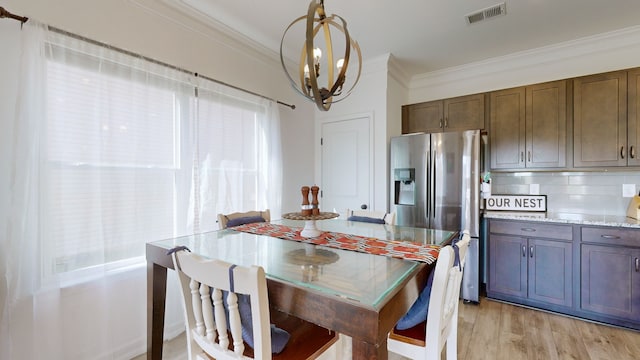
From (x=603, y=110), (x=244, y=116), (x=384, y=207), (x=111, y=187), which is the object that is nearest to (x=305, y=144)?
(x=244, y=116)

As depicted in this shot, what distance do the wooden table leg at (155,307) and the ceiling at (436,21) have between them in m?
1.95

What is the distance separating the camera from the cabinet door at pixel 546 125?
2.71 m

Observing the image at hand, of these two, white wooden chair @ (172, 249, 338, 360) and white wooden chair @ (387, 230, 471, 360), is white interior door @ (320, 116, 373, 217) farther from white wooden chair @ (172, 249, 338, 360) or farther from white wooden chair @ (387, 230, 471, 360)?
white wooden chair @ (172, 249, 338, 360)

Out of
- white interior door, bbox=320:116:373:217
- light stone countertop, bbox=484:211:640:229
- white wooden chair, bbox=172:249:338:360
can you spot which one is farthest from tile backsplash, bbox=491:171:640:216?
white wooden chair, bbox=172:249:338:360

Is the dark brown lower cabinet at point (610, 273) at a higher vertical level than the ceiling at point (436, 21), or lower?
lower

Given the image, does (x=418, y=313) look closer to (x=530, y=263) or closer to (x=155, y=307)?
(x=155, y=307)

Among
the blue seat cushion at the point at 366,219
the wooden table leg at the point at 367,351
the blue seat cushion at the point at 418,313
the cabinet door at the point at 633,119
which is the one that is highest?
the cabinet door at the point at 633,119

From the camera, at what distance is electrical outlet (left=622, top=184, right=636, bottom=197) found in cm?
263

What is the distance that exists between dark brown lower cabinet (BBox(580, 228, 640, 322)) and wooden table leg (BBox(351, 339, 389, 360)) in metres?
2.58

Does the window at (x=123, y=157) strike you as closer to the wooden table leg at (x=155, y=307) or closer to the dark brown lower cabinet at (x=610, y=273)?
the wooden table leg at (x=155, y=307)

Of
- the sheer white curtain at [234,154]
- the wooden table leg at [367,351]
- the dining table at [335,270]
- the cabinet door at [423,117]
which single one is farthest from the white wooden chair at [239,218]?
the cabinet door at [423,117]

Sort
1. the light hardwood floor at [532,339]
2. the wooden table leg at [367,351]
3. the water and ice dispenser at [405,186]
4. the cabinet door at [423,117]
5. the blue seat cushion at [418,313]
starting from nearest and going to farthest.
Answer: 1. the wooden table leg at [367,351]
2. the blue seat cushion at [418,313]
3. the light hardwood floor at [532,339]
4. the water and ice dispenser at [405,186]
5. the cabinet door at [423,117]

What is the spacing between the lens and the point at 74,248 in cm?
168

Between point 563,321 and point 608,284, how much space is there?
0.47 meters
